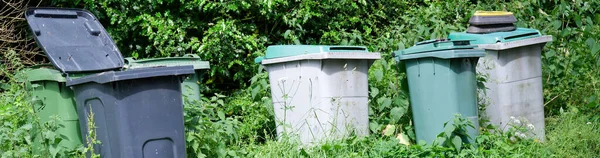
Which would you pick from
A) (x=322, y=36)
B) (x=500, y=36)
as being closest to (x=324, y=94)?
(x=500, y=36)

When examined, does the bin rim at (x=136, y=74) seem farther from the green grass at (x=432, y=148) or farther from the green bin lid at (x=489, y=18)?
the green bin lid at (x=489, y=18)

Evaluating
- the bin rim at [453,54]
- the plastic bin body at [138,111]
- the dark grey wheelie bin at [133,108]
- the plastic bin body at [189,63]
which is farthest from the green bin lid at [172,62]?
the bin rim at [453,54]

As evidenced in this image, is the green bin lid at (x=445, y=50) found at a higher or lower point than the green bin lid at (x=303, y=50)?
lower

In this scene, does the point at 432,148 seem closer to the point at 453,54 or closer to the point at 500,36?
the point at 453,54

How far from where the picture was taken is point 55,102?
16.7ft

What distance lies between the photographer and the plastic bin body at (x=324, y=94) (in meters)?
5.73

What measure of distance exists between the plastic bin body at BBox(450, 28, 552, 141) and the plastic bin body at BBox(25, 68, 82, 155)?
10.7ft

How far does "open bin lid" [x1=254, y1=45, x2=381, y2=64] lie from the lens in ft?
18.5

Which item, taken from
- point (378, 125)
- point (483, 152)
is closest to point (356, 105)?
point (378, 125)

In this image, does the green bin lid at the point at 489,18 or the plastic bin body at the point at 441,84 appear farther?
the green bin lid at the point at 489,18

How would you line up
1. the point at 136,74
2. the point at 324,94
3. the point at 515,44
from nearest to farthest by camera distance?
the point at 136,74
the point at 324,94
the point at 515,44

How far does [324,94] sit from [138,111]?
1.69 meters

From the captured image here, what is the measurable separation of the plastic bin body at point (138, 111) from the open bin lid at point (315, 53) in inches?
52.4

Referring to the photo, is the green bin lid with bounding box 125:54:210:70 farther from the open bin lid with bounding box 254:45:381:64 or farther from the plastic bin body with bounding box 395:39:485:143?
the plastic bin body with bounding box 395:39:485:143
